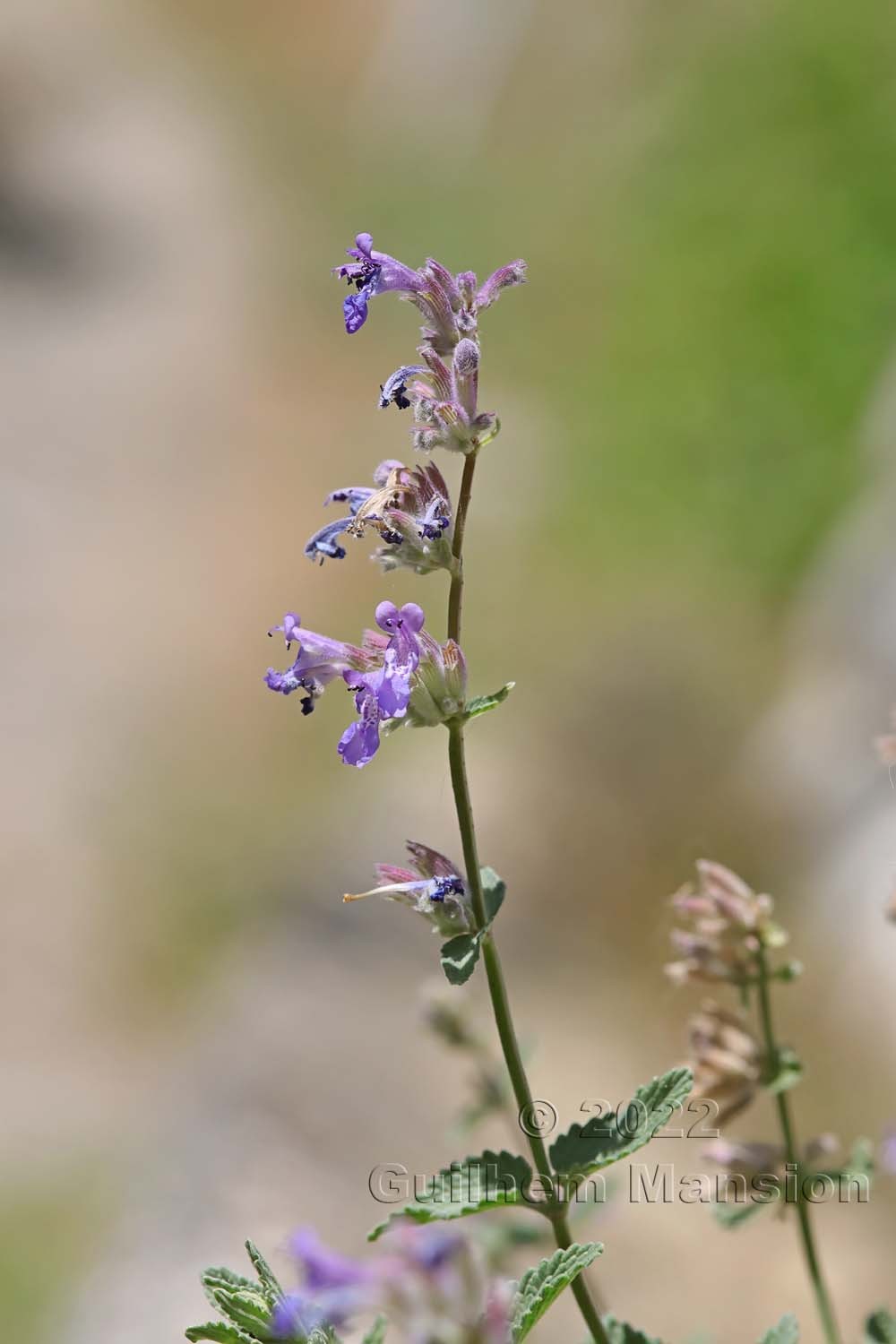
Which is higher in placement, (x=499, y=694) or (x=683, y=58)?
(x=683, y=58)

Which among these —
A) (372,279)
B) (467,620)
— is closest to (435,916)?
(372,279)

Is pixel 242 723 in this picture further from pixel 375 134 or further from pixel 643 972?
pixel 375 134

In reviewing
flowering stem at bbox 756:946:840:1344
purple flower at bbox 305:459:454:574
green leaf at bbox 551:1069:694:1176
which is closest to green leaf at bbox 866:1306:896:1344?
flowering stem at bbox 756:946:840:1344

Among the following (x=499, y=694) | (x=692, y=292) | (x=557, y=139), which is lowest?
(x=499, y=694)

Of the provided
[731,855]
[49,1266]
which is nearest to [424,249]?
[731,855]

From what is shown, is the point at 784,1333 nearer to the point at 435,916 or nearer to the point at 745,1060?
the point at 745,1060

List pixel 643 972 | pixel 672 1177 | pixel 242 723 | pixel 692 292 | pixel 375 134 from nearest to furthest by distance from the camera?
pixel 672 1177
pixel 643 972
pixel 242 723
pixel 692 292
pixel 375 134

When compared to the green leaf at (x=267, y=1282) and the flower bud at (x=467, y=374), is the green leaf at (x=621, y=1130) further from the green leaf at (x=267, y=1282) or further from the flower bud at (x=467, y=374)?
the flower bud at (x=467, y=374)
